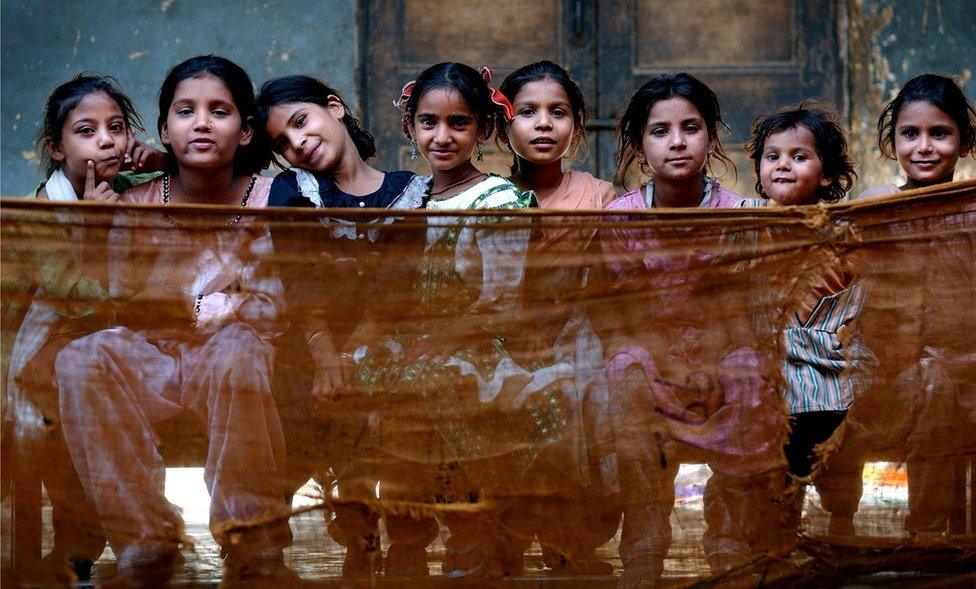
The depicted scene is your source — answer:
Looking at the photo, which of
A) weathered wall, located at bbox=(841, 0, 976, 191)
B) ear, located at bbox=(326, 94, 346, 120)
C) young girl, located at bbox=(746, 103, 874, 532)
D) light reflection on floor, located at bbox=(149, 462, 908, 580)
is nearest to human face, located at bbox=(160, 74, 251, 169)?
ear, located at bbox=(326, 94, 346, 120)

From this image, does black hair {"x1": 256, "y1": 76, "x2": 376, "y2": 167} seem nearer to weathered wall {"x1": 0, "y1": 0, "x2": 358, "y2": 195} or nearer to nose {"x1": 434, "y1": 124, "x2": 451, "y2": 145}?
nose {"x1": 434, "y1": 124, "x2": 451, "y2": 145}

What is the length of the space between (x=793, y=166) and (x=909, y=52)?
2.17 meters

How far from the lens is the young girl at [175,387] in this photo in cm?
288

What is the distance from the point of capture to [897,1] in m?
5.61

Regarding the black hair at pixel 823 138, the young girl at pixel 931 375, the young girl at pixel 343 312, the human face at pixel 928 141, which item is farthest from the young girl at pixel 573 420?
the human face at pixel 928 141

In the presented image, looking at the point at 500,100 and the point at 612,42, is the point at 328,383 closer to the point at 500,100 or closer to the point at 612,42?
the point at 500,100

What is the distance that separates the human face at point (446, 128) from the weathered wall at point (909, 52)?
2.59 m

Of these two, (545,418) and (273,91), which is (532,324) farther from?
(273,91)

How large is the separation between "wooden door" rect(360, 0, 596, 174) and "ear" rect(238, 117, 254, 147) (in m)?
2.16

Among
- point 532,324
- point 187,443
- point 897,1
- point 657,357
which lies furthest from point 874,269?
point 897,1

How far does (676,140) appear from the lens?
3584 mm

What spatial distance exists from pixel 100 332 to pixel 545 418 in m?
0.99

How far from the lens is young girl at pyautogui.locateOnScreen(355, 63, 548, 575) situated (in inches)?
115

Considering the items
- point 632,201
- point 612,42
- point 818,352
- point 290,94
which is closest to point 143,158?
point 290,94
